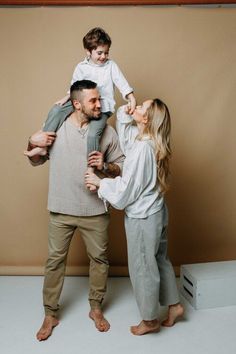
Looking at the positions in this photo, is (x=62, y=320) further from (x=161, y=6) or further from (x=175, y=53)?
(x=161, y=6)

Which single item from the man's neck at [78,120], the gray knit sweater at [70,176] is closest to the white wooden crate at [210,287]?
the gray knit sweater at [70,176]

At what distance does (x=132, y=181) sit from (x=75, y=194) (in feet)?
1.29

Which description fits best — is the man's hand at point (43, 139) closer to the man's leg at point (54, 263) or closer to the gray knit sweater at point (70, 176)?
the gray knit sweater at point (70, 176)

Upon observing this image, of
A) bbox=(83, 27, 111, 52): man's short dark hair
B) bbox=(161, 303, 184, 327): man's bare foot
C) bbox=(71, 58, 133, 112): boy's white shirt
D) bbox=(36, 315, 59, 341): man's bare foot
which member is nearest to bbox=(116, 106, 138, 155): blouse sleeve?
bbox=(71, 58, 133, 112): boy's white shirt

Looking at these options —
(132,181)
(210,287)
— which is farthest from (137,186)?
(210,287)

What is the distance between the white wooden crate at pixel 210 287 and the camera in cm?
275

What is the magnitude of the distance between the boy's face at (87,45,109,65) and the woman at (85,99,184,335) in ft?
1.07

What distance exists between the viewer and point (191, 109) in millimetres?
3152

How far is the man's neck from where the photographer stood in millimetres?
2398

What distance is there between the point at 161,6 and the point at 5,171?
172cm

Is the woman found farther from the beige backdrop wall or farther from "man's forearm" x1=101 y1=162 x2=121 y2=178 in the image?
the beige backdrop wall

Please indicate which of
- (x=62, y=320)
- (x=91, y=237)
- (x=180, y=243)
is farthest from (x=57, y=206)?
(x=180, y=243)

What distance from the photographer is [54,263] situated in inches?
97.4

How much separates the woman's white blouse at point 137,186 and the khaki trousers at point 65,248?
235 mm
